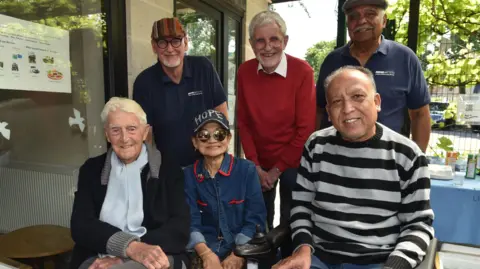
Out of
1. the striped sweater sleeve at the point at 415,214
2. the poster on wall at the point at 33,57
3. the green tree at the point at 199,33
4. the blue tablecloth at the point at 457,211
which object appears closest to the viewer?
the striped sweater sleeve at the point at 415,214

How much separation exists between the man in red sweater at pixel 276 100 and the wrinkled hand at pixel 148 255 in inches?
33.0

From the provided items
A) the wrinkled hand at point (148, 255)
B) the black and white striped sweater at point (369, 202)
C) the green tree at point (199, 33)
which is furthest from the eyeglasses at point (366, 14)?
the green tree at point (199, 33)

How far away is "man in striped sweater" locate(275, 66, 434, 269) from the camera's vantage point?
4.68 feet

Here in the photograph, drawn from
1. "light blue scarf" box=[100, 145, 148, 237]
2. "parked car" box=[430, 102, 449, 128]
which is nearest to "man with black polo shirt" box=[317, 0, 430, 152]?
"light blue scarf" box=[100, 145, 148, 237]

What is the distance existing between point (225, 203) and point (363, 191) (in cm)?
73

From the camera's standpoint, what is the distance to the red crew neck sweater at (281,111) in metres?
2.14

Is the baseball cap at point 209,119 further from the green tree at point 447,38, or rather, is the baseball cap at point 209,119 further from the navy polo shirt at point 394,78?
the green tree at point 447,38

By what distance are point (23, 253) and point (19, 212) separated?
477 millimetres

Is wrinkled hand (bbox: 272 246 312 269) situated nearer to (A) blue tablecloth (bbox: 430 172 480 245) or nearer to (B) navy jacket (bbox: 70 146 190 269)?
(B) navy jacket (bbox: 70 146 190 269)

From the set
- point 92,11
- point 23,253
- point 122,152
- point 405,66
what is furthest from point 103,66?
point 405,66

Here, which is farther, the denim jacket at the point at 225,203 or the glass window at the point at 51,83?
the glass window at the point at 51,83

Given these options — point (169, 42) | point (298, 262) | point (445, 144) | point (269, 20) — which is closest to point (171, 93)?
point (169, 42)

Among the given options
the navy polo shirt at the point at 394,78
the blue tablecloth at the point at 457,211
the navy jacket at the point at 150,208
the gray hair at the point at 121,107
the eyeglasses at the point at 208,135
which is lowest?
the blue tablecloth at the point at 457,211

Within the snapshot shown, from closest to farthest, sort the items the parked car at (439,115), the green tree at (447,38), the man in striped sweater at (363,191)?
1. the man in striped sweater at (363,191)
2. the green tree at (447,38)
3. the parked car at (439,115)
